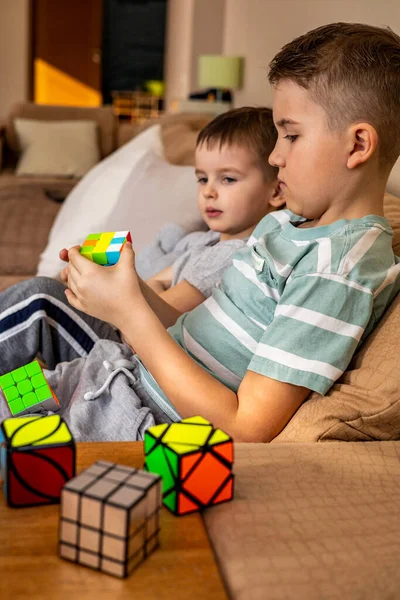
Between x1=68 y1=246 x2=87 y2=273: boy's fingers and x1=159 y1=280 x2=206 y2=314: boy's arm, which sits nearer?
x1=68 y1=246 x2=87 y2=273: boy's fingers

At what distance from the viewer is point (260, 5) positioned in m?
4.24

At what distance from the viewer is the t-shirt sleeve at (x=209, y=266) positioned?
154 centimetres

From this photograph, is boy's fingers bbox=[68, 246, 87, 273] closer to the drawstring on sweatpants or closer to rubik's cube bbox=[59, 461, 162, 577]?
the drawstring on sweatpants

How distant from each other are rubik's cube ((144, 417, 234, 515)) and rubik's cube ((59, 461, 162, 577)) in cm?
6

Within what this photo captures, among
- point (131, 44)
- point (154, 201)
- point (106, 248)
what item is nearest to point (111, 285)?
point (106, 248)

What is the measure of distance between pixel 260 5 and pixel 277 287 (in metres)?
3.49

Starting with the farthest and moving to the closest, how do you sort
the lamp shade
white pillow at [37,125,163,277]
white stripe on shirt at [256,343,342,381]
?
the lamp shade
white pillow at [37,125,163,277]
white stripe on shirt at [256,343,342,381]

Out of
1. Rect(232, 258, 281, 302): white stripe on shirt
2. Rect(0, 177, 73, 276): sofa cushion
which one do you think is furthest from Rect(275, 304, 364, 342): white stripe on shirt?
Rect(0, 177, 73, 276): sofa cushion

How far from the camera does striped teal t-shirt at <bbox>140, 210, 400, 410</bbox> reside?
103 centimetres

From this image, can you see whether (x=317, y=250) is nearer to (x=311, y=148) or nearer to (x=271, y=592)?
(x=311, y=148)

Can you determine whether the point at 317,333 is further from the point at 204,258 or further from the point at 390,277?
the point at 204,258

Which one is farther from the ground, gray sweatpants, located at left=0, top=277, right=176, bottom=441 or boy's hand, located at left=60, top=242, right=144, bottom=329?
boy's hand, located at left=60, top=242, right=144, bottom=329

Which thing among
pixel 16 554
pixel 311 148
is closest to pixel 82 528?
pixel 16 554

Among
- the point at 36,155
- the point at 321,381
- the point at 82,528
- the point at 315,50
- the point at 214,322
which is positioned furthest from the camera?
the point at 36,155
